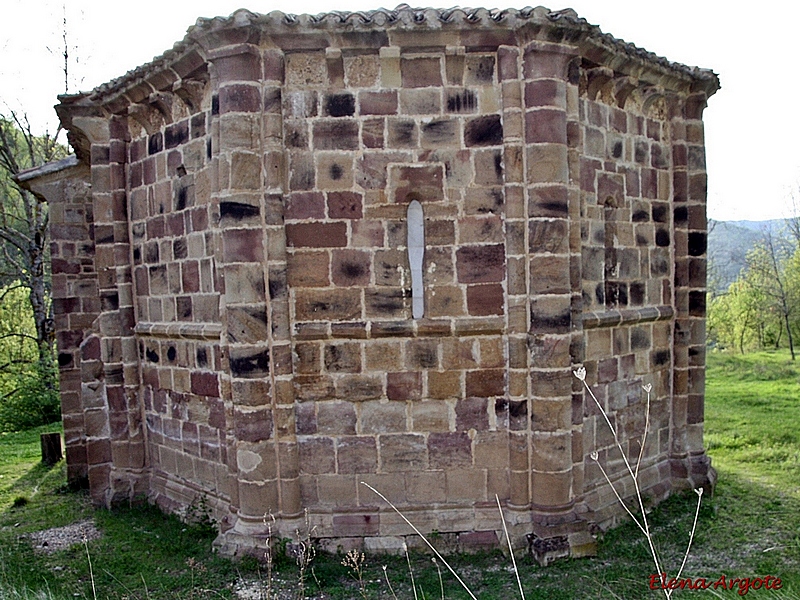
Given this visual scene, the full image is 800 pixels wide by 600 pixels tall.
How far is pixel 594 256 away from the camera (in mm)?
6434

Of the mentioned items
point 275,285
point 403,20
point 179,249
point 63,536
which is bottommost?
point 63,536

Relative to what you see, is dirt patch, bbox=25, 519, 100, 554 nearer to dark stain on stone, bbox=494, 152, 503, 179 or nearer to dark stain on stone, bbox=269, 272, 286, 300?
dark stain on stone, bbox=269, 272, 286, 300

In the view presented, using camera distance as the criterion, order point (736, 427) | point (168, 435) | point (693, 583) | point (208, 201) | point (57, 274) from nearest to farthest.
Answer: point (693, 583), point (208, 201), point (168, 435), point (57, 274), point (736, 427)

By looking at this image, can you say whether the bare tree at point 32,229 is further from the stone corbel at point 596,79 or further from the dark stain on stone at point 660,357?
the dark stain on stone at point 660,357

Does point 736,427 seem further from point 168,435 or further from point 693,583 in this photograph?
point 168,435

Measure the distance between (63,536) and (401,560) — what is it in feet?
12.3

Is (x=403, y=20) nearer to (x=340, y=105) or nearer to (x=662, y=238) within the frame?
(x=340, y=105)

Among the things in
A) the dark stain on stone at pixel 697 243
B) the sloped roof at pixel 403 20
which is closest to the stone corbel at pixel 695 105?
the dark stain on stone at pixel 697 243

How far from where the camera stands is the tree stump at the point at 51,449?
34.9 ft

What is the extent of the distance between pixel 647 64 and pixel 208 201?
14.3 ft

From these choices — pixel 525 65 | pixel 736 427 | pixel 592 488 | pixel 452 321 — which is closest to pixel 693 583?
pixel 592 488

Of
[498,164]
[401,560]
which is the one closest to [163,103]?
[498,164]

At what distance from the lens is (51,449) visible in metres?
10.7

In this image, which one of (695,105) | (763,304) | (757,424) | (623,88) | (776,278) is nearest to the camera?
(623,88)
